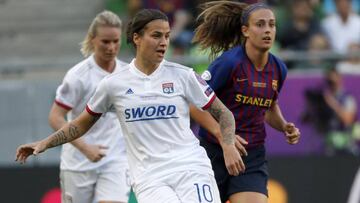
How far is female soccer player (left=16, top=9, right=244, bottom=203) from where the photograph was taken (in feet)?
21.7

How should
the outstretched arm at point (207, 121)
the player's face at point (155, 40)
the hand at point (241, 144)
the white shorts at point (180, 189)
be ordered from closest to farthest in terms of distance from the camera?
the white shorts at point (180, 189) → the player's face at point (155, 40) → the hand at point (241, 144) → the outstretched arm at point (207, 121)

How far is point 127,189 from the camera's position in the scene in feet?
28.5

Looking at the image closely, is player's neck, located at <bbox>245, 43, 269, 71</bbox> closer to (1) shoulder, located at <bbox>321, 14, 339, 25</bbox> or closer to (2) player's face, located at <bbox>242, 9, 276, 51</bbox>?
(2) player's face, located at <bbox>242, 9, 276, 51</bbox>

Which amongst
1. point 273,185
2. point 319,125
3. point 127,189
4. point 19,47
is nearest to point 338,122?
point 319,125

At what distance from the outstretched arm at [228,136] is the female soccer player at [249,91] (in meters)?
0.57

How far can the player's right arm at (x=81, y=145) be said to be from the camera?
815cm

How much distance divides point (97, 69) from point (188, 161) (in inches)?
84.4

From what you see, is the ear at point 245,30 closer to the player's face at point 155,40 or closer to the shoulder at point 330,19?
the player's face at point 155,40

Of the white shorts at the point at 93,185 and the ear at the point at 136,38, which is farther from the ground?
the ear at the point at 136,38

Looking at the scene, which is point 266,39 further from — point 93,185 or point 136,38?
point 93,185

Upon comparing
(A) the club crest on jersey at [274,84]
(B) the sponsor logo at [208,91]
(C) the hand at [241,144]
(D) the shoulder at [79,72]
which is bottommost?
(C) the hand at [241,144]

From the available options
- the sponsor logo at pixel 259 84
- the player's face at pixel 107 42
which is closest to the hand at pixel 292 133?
the sponsor logo at pixel 259 84

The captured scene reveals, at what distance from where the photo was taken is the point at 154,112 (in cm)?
668

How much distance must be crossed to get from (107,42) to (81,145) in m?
0.92
